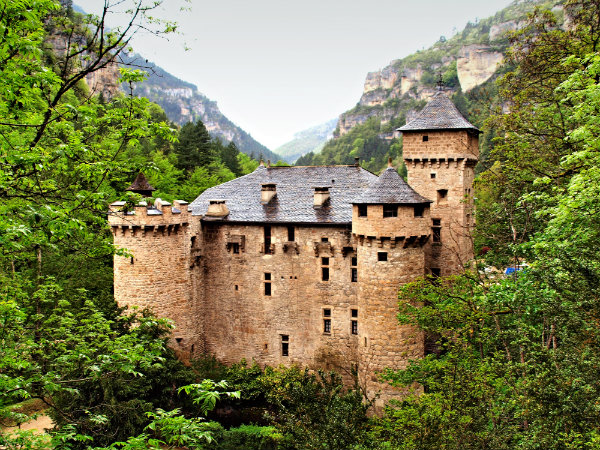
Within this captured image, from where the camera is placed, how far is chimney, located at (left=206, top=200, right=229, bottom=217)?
31828 mm

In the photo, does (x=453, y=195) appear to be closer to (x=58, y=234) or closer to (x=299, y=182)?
(x=299, y=182)

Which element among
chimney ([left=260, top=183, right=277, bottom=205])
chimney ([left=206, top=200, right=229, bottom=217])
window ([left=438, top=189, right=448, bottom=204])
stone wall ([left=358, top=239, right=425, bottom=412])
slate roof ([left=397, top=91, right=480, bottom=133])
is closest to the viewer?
stone wall ([left=358, top=239, right=425, bottom=412])

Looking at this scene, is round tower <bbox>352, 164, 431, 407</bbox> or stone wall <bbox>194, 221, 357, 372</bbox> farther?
stone wall <bbox>194, 221, 357, 372</bbox>

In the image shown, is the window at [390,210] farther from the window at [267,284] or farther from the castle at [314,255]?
the window at [267,284]

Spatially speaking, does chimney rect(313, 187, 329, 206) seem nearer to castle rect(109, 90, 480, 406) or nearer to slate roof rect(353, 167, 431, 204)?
castle rect(109, 90, 480, 406)

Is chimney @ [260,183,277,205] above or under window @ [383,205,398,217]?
above

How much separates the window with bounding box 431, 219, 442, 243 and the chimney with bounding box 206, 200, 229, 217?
12.1 metres

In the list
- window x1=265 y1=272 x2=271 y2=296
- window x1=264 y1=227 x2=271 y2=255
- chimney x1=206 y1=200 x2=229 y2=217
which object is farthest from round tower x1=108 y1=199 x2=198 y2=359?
window x1=265 y1=272 x2=271 y2=296

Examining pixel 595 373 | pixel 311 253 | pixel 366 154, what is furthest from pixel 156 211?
pixel 366 154

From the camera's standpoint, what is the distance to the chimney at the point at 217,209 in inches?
1253

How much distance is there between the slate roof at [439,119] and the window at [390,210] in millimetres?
5498

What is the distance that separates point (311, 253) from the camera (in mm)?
30359

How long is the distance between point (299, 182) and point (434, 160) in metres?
8.37

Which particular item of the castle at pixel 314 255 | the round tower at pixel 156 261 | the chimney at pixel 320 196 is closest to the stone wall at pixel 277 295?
the castle at pixel 314 255
